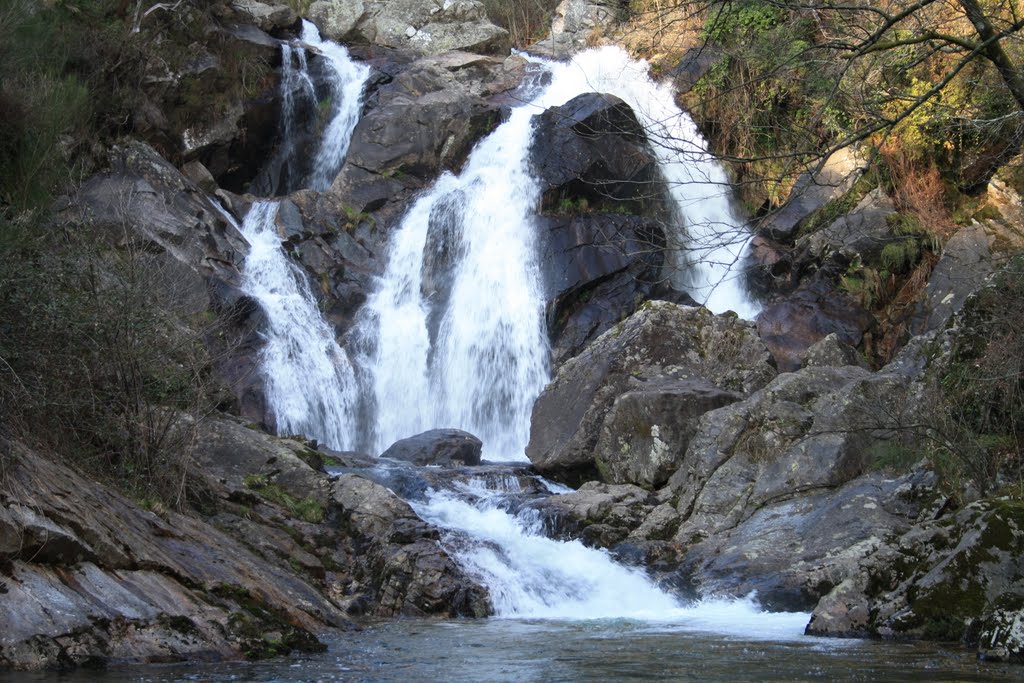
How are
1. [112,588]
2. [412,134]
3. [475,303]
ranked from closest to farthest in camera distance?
[112,588]
[475,303]
[412,134]

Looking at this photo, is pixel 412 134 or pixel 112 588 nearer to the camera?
pixel 112 588

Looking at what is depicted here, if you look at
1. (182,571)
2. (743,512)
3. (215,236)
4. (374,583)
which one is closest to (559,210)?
(215,236)

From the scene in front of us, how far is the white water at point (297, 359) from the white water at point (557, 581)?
20.7ft

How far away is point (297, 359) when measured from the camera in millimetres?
17625

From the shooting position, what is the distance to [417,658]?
6297 millimetres

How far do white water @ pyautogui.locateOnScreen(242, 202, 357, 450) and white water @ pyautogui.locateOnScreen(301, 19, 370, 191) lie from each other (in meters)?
3.81

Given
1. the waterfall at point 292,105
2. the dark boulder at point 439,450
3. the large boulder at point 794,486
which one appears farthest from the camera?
the waterfall at point 292,105

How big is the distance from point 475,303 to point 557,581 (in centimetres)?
986

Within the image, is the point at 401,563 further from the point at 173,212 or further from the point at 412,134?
the point at 412,134

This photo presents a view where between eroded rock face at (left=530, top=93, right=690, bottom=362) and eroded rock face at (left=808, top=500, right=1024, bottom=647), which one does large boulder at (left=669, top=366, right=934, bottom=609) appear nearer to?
eroded rock face at (left=808, top=500, right=1024, bottom=647)

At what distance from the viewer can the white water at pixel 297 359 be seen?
17.0 m

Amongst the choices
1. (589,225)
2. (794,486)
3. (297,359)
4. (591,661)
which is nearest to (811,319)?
(589,225)

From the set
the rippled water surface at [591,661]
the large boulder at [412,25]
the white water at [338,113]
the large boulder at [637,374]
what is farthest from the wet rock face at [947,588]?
the large boulder at [412,25]

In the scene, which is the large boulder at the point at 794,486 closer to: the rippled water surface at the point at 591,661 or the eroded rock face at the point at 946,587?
the eroded rock face at the point at 946,587
